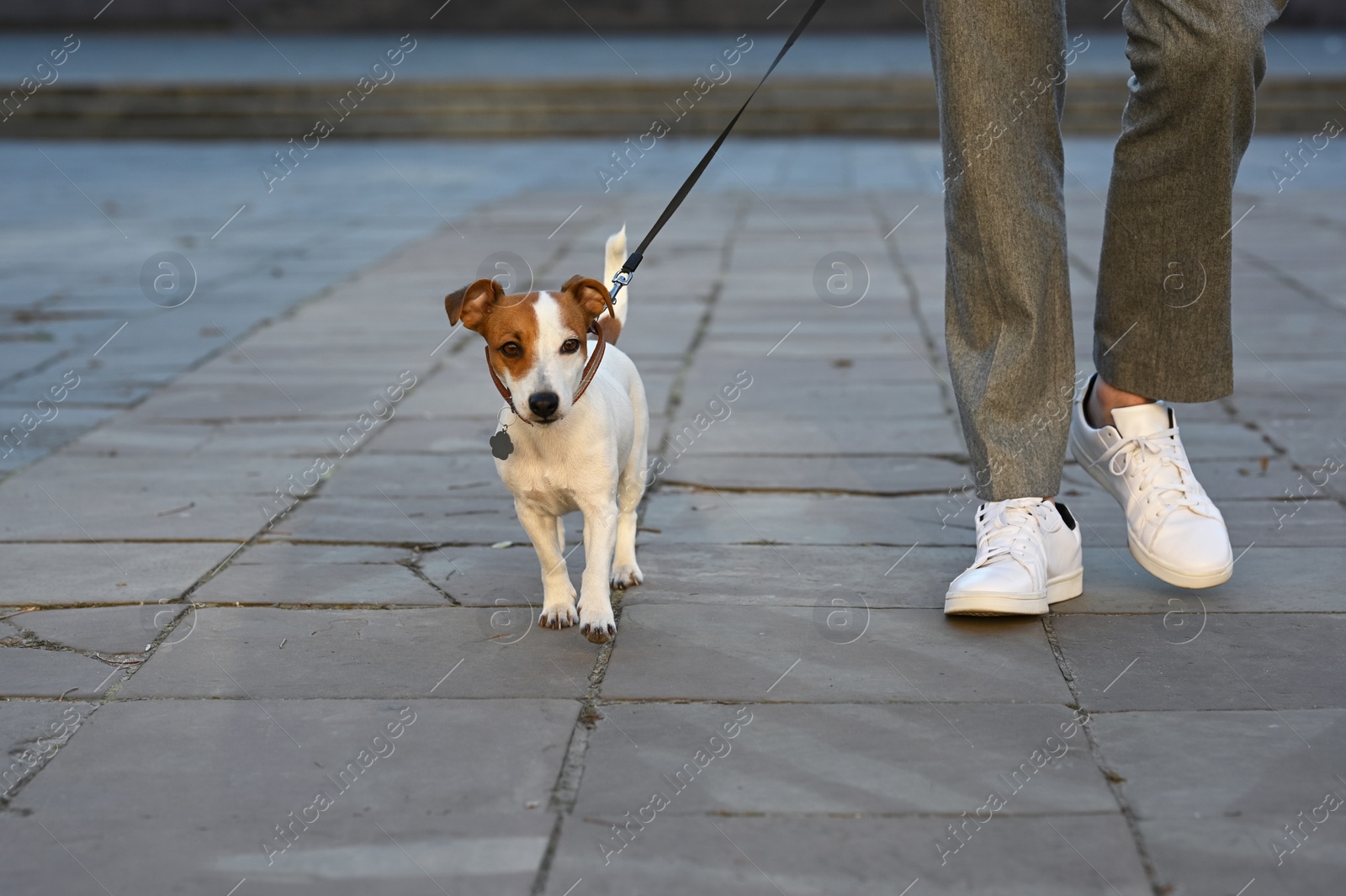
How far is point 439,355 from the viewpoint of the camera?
194 inches

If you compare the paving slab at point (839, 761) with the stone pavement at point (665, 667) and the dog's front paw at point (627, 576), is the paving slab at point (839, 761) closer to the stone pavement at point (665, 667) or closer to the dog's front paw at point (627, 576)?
the stone pavement at point (665, 667)

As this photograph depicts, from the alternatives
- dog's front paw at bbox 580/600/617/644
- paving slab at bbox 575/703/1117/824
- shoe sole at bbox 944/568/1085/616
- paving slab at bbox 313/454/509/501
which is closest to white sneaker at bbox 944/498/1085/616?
shoe sole at bbox 944/568/1085/616

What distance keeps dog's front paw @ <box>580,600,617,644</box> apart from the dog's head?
352 millimetres

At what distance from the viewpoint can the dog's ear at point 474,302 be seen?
7.61 feet

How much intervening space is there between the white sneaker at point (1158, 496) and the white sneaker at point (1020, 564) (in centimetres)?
14

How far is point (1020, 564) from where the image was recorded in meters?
2.45

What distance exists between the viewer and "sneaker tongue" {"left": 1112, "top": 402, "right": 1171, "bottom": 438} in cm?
273

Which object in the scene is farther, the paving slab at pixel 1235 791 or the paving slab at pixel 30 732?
the paving slab at pixel 30 732

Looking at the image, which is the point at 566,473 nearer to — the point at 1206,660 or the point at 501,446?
the point at 501,446

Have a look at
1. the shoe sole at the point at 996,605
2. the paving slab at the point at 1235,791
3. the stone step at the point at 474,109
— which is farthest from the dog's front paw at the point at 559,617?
the stone step at the point at 474,109

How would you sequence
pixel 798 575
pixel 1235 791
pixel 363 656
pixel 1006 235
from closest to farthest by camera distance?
pixel 1235 791
pixel 363 656
pixel 1006 235
pixel 798 575

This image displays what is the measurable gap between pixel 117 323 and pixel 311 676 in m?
3.77

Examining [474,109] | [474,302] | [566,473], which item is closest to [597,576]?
[566,473]

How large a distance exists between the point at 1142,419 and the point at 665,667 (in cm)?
112
